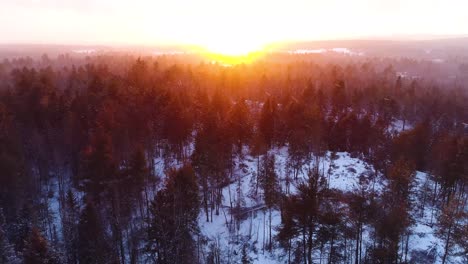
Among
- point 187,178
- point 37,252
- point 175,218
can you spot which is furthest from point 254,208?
point 37,252

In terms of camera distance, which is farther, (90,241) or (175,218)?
(175,218)

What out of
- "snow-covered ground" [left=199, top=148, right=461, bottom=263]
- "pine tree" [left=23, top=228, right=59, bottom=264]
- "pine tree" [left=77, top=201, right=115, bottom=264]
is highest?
"pine tree" [left=23, top=228, right=59, bottom=264]

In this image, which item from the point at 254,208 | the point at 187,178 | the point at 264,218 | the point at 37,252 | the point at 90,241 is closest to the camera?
the point at 37,252

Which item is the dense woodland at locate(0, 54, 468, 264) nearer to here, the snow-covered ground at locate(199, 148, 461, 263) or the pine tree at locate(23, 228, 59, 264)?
the pine tree at locate(23, 228, 59, 264)

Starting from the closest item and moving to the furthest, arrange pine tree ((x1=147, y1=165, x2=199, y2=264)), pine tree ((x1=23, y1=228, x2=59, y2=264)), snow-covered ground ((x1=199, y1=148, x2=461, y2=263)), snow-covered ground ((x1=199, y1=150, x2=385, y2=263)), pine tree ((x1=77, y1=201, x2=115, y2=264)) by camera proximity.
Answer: pine tree ((x1=23, y1=228, x2=59, y2=264))
pine tree ((x1=147, y1=165, x2=199, y2=264))
pine tree ((x1=77, y1=201, x2=115, y2=264))
snow-covered ground ((x1=199, y1=148, x2=461, y2=263))
snow-covered ground ((x1=199, y1=150, x2=385, y2=263))

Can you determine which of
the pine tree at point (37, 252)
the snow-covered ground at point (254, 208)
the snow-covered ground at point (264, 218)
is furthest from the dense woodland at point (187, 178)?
the snow-covered ground at point (254, 208)

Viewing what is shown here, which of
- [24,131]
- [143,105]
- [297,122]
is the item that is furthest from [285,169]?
[24,131]

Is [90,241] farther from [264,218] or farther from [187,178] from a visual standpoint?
[264,218]

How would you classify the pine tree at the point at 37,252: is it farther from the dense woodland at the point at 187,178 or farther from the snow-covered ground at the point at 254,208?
the snow-covered ground at the point at 254,208

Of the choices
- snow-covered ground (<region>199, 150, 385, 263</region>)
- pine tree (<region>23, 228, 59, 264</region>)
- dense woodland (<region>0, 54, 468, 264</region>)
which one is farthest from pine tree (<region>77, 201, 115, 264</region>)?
snow-covered ground (<region>199, 150, 385, 263</region>)
